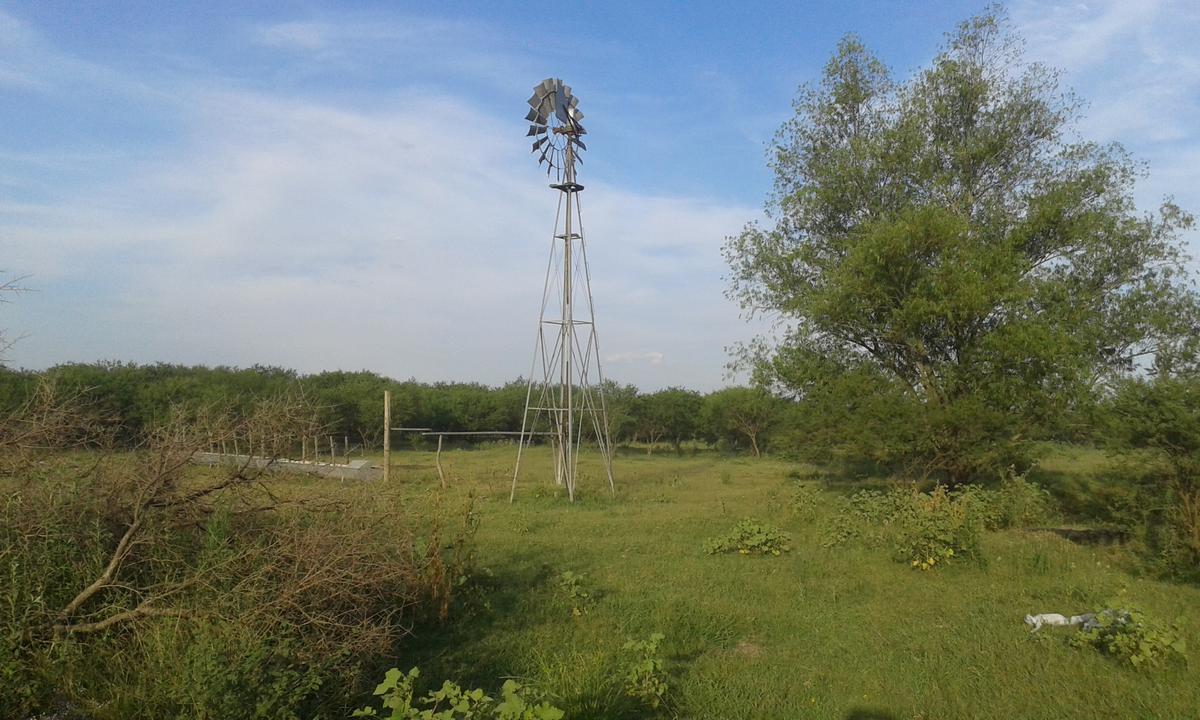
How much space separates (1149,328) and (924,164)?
4.69m

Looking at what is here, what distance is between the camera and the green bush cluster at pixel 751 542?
9057mm

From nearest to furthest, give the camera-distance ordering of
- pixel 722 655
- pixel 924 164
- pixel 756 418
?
pixel 722 655 → pixel 924 164 → pixel 756 418

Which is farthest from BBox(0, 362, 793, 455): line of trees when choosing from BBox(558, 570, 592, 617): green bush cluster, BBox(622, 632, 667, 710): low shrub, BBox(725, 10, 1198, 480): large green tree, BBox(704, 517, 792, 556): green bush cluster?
BBox(622, 632, 667, 710): low shrub

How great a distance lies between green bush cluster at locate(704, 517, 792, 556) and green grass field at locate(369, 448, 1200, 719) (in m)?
0.17

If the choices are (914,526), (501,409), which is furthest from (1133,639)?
(501,409)

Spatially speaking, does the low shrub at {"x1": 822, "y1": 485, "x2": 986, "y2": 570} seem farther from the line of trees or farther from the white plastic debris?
the line of trees

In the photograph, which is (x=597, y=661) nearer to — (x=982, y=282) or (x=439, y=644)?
(x=439, y=644)

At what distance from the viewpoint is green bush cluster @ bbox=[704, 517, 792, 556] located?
9057mm

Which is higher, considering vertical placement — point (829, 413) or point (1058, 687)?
point (829, 413)


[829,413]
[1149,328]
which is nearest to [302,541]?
[829,413]

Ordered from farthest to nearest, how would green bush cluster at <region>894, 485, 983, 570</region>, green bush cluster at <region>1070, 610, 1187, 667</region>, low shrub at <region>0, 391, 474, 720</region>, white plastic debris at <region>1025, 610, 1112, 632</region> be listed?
1. green bush cluster at <region>894, 485, 983, 570</region>
2. white plastic debris at <region>1025, 610, 1112, 632</region>
3. green bush cluster at <region>1070, 610, 1187, 667</region>
4. low shrub at <region>0, 391, 474, 720</region>

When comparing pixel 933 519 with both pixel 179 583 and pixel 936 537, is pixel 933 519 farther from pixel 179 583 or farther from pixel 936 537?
pixel 179 583

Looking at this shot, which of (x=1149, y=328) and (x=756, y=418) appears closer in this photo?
(x=1149, y=328)

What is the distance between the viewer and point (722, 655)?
216 inches
